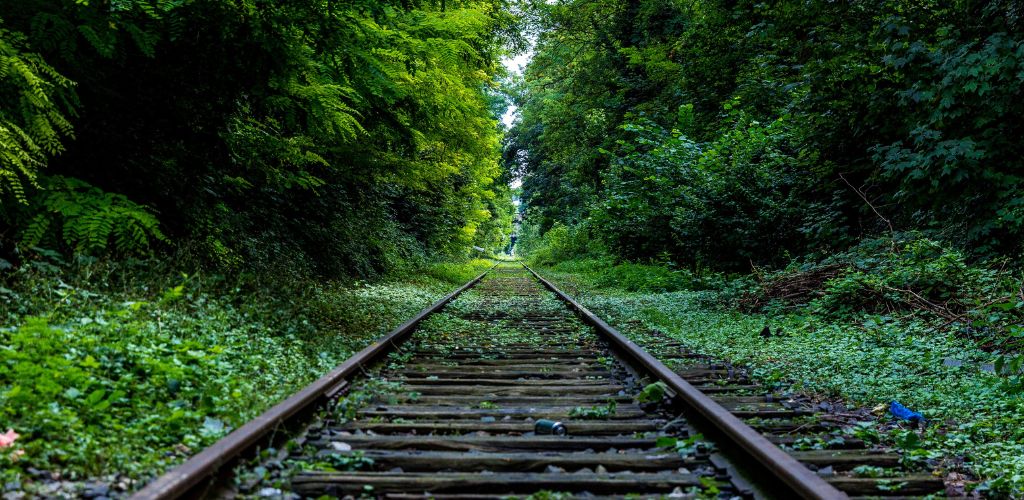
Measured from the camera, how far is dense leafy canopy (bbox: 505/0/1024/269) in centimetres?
556

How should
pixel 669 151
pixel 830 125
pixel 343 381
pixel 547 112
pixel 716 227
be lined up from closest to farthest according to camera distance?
pixel 343 381 < pixel 830 125 < pixel 716 227 < pixel 669 151 < pixel 547 112

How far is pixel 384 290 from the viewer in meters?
12.5

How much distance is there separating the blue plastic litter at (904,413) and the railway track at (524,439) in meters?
0.73

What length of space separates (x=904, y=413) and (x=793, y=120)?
8055mm

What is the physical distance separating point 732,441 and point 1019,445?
5.75ft

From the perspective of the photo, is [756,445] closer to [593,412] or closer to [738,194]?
[593,412]

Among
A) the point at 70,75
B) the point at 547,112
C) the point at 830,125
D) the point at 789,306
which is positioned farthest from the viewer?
the point at 547,112

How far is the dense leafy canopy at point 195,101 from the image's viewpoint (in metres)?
4.81

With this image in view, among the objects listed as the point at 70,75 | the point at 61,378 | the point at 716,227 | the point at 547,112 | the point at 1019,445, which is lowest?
the point at 1019,445

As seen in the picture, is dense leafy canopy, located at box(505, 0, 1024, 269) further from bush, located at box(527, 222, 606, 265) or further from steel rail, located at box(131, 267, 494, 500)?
steel rail, located at box(131, 267, 494, 500)

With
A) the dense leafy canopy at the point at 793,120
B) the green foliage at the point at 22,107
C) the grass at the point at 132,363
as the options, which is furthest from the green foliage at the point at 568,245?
the green foliage at the point at 22,107

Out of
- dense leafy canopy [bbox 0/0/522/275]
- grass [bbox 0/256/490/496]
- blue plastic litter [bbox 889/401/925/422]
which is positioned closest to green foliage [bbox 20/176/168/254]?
dense leafy canopy [bbox 0/0/522/275]

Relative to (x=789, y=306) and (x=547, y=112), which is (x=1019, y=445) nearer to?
(x=789, y=306)

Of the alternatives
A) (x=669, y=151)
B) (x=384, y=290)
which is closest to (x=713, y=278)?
(x=669, y=151)
